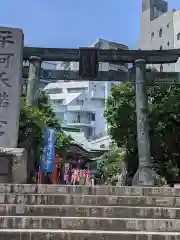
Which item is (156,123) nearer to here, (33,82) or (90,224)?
(33,82)

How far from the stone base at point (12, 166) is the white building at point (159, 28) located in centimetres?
4374

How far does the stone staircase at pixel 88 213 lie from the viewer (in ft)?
15.9

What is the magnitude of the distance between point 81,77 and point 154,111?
4.34m

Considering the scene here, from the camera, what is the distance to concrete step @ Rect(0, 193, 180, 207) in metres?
6.14

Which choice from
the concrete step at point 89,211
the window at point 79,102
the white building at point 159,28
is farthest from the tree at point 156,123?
the window at point 79,102

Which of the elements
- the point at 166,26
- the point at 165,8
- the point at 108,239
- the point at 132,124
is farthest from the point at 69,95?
the point at 108,239

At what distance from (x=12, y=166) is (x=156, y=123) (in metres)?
11.3

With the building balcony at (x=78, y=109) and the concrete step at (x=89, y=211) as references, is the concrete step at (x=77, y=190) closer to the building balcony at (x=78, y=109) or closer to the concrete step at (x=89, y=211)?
the concrete step at (x=89, y=211)

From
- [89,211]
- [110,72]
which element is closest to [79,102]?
[110,72]

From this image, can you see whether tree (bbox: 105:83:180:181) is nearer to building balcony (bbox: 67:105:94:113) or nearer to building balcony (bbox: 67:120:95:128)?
building balcony (bbox: 67:120:95:128)

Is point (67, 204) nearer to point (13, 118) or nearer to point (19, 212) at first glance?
point (19, 212)

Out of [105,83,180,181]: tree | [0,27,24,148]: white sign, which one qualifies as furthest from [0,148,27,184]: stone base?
[105,83,180,181]: tree

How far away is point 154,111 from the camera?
17828 millimetres

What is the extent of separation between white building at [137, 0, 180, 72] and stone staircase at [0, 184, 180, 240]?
44.8 metres
